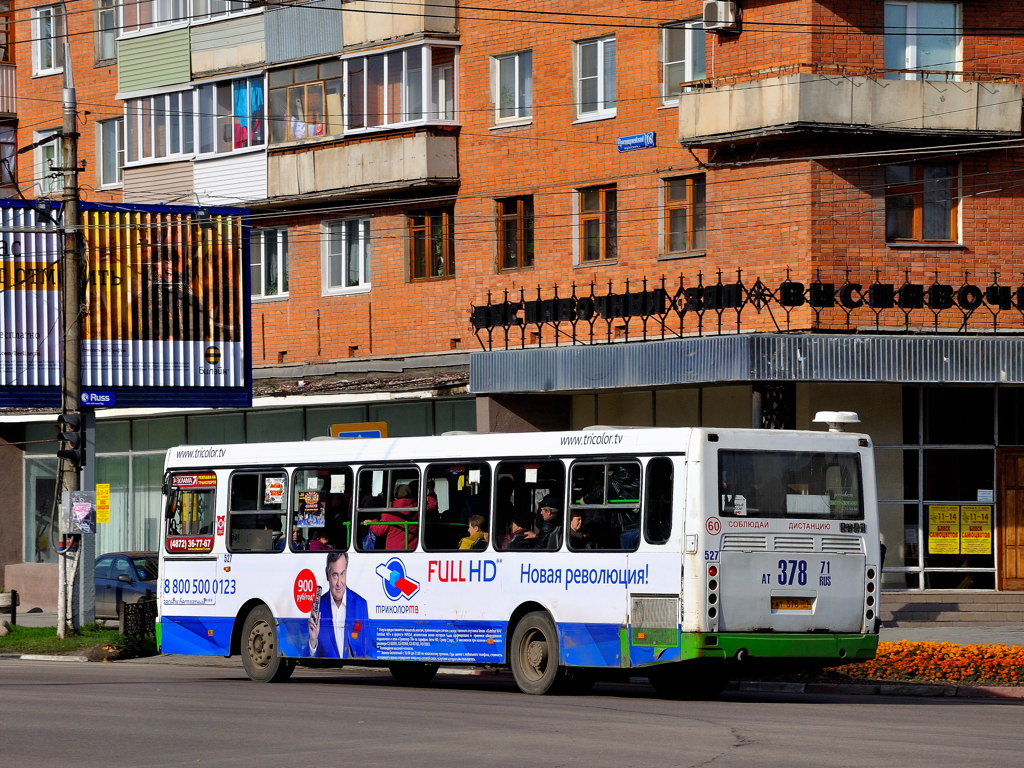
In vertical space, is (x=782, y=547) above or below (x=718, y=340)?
below

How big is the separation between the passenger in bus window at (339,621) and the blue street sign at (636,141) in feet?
46.1

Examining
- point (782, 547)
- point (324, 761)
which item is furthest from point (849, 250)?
point (324, 761)

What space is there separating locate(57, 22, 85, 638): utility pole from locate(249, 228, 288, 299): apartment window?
1068 centimetres

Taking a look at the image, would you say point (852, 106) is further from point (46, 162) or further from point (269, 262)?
point (46, 162)

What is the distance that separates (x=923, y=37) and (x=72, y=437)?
14461mm

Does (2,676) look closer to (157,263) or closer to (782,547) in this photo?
(782,547)

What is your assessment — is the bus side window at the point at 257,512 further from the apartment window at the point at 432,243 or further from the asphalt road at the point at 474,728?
the apartment window at the point at 432,243

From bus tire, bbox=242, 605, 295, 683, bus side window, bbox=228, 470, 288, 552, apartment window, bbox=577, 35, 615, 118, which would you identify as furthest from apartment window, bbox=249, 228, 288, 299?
bus tire, bbox=242, 605, 295, 683

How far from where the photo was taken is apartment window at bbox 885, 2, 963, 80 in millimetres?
31578

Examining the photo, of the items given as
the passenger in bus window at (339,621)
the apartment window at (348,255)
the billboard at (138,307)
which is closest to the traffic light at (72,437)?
the billboard at (138,307)

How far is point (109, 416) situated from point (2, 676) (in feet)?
70.7

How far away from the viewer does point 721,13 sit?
31672mm

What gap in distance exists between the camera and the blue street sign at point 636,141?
33.5 m

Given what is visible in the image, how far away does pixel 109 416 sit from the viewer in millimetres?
44406
